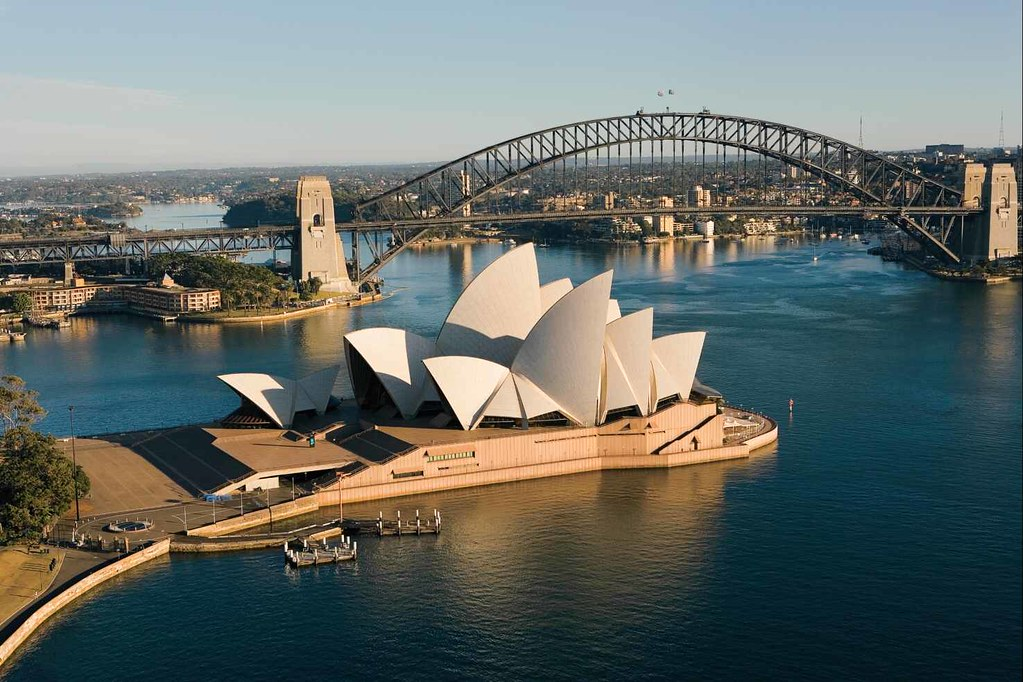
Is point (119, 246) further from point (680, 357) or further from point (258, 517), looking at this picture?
point (258, 517)

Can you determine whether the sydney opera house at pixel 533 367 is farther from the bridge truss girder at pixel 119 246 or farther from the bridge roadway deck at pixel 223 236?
the bridge truss girder at pixel 119 246

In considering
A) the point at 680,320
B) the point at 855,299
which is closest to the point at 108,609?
the point at 680,320

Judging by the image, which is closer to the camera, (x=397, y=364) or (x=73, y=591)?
(x=73, y=591)

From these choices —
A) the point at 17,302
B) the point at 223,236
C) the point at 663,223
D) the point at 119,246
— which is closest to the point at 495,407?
the point at 17,302

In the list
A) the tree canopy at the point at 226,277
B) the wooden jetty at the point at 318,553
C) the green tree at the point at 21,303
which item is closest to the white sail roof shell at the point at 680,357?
the wooden jetty at the point at 318,553

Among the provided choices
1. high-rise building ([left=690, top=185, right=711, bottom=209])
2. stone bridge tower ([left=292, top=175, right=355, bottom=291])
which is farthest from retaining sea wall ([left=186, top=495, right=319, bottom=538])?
high-rise building ([left=690, top=185, right=711, bottom=209])
